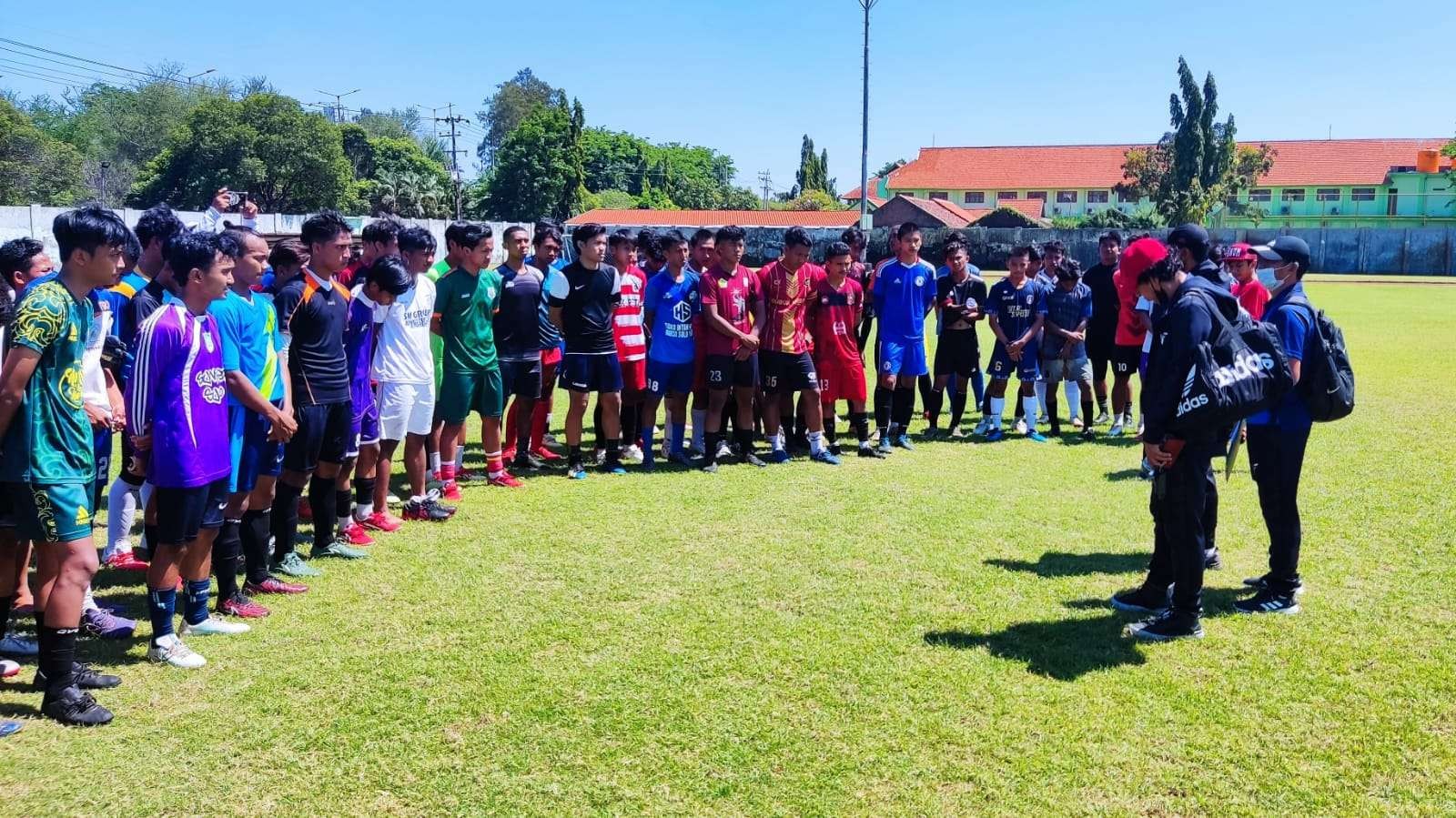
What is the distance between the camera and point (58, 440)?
4.30 metres

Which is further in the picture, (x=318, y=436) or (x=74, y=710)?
(x=318, y=436)

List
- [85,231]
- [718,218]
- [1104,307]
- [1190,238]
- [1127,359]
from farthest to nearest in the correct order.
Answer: [718,218] → [1104,307] → [1127,359] → [1190,238] → [85,231]

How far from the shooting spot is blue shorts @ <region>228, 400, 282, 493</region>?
5.20 m

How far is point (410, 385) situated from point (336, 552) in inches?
50.2

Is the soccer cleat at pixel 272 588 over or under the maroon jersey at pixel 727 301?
under

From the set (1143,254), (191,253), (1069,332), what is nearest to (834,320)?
(1069,332)

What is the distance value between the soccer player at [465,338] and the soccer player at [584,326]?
867 mm

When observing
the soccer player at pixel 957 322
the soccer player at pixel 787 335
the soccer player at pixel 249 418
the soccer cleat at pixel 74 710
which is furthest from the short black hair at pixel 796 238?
the soccer cleat at pixel 74 710

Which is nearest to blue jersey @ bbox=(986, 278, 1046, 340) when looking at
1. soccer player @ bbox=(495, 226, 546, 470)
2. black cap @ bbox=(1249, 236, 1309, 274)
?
soccer player @ bbox=(495, 226, 546, 470)

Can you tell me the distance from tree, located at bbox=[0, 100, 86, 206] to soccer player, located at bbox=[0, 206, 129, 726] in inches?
2298

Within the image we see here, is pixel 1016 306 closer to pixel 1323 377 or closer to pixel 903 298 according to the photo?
pixel 903 298

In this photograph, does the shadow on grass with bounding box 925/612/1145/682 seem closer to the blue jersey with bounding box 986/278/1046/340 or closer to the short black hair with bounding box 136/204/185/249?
the short black hair with bounding box 136/204/185/249

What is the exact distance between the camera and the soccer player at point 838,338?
9.77 m

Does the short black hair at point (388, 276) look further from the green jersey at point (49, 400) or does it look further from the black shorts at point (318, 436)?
the green jersey at point (49, 400)
